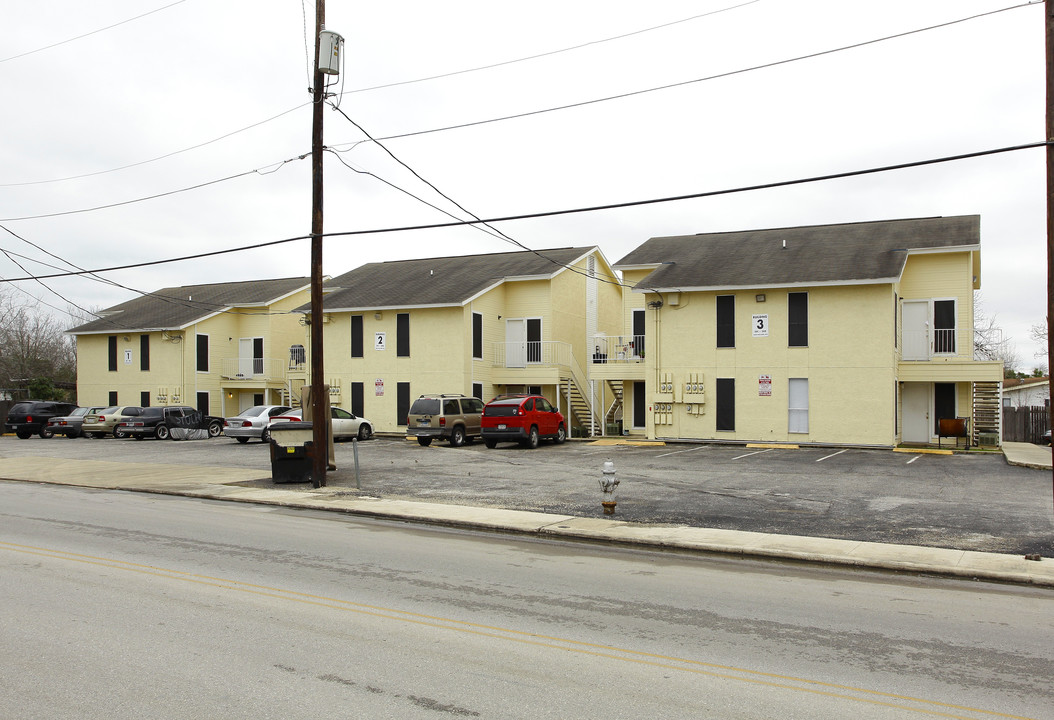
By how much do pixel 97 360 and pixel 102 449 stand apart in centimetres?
1825

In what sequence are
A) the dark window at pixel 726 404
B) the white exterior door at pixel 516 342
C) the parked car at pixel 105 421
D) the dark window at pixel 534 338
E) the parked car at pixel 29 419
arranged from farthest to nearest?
the parked car at pixel 29 419 → the parked car at pixel 105 421 → the white exterior door at pixel 516 342 → the dark window at pixel 534 338 → the dark window at pixel 726 404

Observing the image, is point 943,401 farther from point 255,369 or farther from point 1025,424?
point 255,369

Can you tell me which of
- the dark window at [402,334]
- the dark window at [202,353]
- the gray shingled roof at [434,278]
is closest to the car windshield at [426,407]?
the gray shingled roof at [434,278]

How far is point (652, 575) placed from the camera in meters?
9.63

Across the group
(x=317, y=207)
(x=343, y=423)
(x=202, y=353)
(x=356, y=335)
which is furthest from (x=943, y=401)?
(x=202, y=353)

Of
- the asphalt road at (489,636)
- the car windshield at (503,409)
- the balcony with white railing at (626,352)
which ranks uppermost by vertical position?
the balcony with white railing at (626,352)

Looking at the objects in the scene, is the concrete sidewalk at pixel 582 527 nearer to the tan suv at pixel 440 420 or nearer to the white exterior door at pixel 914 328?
the white exterior door at pixel 914 328

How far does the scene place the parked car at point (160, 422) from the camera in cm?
3647

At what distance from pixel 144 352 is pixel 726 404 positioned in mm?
31414

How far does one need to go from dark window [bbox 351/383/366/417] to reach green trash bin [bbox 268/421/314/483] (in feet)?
59.2

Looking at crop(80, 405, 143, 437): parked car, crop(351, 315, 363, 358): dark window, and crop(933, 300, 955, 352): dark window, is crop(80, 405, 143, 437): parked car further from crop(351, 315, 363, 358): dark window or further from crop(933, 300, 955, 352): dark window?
crop(933, 300, 955, 352): dark window

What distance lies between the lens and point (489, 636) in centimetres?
679

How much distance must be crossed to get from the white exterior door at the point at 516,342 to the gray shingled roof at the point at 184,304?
562 inches

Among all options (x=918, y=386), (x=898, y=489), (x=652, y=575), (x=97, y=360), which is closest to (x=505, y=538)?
(x=652, y=575)
